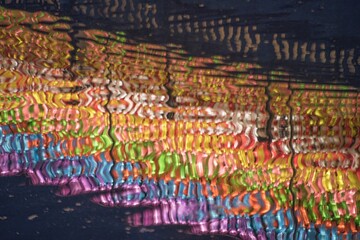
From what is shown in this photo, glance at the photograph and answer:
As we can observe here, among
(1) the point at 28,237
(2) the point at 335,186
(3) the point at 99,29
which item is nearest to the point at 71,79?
(3) the point at 99,29

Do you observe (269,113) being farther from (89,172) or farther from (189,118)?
(89,172)

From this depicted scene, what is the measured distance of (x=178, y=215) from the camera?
0.50 metres

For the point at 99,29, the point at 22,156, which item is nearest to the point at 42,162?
the point at 22,156

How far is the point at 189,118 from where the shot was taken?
1.68 ft

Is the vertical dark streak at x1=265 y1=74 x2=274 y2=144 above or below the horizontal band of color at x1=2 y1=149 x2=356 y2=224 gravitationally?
above

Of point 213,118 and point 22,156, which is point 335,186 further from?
point 22,156

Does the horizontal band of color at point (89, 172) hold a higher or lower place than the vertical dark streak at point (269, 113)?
lower

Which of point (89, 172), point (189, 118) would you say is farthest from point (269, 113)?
point (89, 172)

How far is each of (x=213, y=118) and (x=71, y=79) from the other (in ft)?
0.50

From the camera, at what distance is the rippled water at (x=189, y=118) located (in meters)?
0.49

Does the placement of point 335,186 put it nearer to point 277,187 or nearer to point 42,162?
point 277,187

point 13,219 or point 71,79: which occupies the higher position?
point 71,79

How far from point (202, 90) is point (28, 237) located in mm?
222

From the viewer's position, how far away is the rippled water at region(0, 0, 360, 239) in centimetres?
49
